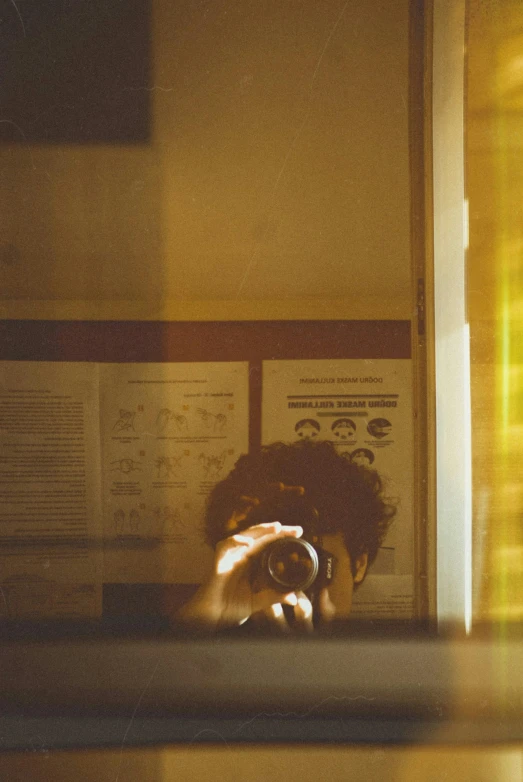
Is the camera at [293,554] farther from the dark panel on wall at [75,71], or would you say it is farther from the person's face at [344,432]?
the dark panel on wall at [75,71]

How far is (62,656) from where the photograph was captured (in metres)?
0.63

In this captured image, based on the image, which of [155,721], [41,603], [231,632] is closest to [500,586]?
[231,632]

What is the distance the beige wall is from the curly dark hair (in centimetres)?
18

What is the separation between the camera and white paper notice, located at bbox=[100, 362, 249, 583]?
66cm

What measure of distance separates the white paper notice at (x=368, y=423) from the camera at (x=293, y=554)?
0.21 ft

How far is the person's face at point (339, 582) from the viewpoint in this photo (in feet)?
2.11

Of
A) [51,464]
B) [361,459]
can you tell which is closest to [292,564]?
[361,459]

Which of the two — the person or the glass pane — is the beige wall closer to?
the glass pane

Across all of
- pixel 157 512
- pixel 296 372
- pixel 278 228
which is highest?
pixel 278 228

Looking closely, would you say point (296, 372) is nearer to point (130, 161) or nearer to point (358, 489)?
point (358, 489)

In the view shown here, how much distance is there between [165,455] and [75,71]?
1.59 ft

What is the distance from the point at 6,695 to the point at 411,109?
0.85m

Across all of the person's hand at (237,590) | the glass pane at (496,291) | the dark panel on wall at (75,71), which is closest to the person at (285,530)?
the person's hand at (237,590)

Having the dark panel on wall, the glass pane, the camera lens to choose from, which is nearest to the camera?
the camera lens
